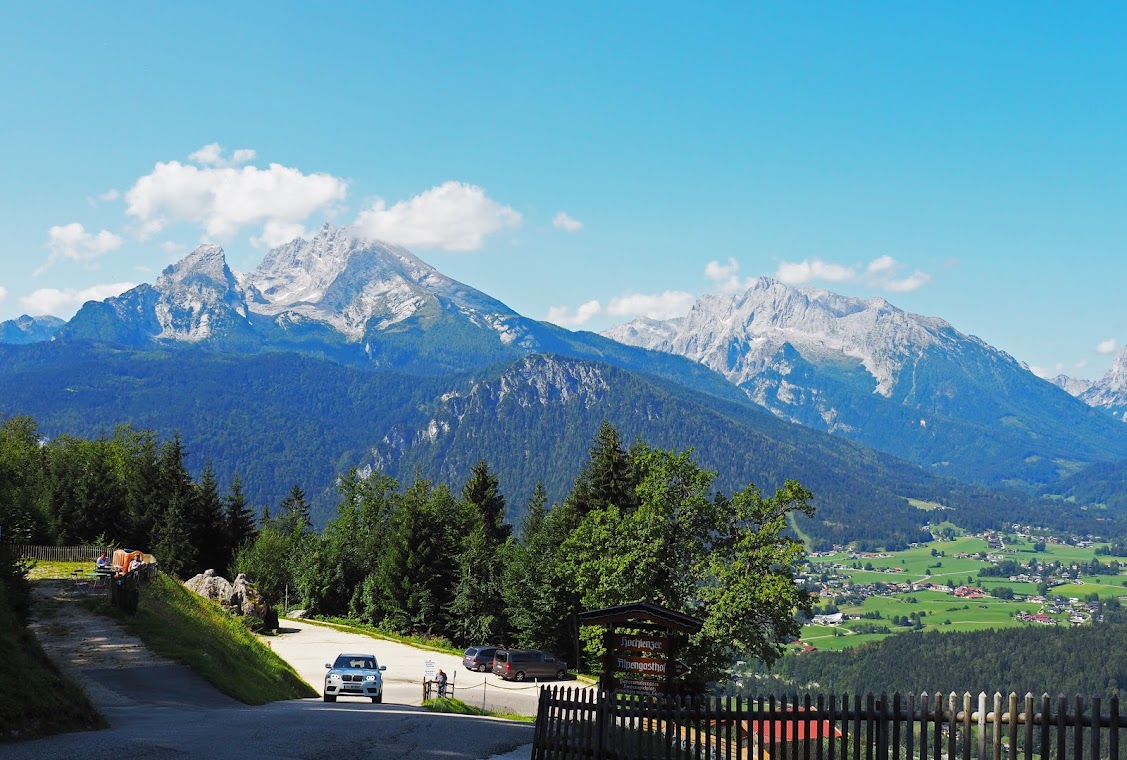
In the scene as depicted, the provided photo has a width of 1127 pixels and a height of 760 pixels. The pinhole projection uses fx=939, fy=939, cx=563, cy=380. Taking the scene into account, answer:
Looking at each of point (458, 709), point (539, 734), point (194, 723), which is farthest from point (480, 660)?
point (539, 734)

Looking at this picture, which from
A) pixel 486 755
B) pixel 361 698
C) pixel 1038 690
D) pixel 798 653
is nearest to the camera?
pixel 486 755

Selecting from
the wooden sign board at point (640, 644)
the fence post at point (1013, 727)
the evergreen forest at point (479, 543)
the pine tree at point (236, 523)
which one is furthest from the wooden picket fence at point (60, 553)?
the fence post at point (1013, 727)

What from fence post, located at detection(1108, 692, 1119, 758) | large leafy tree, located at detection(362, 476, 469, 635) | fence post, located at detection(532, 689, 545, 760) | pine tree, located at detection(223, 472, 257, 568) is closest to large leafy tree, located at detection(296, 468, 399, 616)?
large leafy tree, located at detection(362, 476, 469, 635)

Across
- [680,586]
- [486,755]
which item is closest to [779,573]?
[680,586]

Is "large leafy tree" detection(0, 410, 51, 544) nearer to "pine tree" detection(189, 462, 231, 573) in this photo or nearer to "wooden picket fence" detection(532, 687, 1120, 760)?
"pine tree" detection(189, 462, 231, 573)

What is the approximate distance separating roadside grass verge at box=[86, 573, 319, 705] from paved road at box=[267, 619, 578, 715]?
3.39 metres

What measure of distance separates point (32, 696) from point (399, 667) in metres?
35.4

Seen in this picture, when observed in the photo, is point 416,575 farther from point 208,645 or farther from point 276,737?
point 276,737

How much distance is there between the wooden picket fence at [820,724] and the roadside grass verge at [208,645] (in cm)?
1621

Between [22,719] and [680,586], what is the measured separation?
34838mm

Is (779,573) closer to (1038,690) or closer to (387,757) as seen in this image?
(387,757)

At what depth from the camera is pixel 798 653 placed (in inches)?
7766

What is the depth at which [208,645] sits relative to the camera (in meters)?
34.7

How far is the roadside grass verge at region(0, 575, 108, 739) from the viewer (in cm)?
1700
